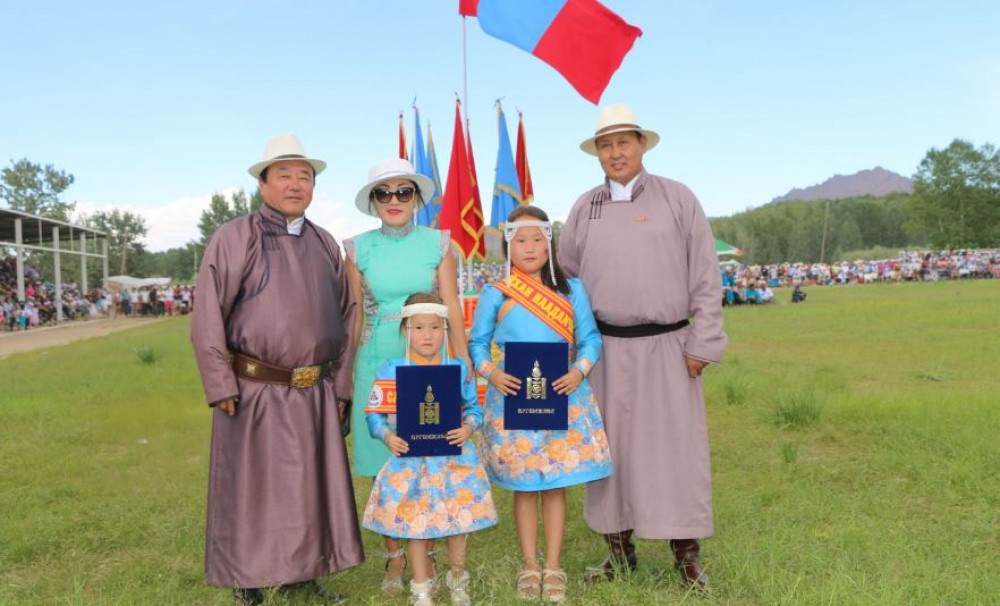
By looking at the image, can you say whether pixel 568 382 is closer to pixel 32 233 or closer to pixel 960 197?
pixel 32 233

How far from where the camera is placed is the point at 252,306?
3.27m

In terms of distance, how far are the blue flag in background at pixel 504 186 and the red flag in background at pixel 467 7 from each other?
174cm

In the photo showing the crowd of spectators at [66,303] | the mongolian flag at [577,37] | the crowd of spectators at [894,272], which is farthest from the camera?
the crowd of spectators at [894,272]

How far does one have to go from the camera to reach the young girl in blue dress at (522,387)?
3.29 meters

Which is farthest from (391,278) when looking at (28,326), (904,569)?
(28,326)

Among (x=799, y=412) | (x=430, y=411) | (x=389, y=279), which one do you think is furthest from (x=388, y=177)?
(x=799, y=412)

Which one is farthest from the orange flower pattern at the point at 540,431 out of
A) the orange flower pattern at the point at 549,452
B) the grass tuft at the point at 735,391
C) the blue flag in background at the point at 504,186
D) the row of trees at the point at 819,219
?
the row of trees at the point at 819,219

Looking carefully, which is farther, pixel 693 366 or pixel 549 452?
pixel 693 366

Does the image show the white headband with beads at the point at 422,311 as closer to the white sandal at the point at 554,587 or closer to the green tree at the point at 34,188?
the white sandal at the point at 554,587

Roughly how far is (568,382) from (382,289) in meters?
1.00

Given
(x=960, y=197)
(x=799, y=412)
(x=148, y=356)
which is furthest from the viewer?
(x=960, y=197)

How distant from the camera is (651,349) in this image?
3504 mm

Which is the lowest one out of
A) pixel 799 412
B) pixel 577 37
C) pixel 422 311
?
pixel 799 412

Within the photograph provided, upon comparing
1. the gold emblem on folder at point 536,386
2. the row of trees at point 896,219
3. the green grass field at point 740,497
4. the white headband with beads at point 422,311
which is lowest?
the green grass field at point 740,497
